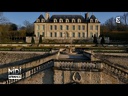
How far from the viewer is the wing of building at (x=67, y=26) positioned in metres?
31.3

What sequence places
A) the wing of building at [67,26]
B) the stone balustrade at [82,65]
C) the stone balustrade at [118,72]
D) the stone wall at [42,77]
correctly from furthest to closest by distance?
the wing of building at [67,26], the stone wall at [42,77], the stone balustrade at [118,72], the stone balustrade at [82,65]

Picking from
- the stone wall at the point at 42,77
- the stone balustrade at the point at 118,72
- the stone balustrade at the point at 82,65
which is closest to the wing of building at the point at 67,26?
the stone wall at the point at 42,77

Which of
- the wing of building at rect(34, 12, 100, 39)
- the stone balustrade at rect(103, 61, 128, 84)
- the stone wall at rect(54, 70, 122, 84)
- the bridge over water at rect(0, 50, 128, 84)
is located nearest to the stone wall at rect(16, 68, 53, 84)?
the bridge over water at rect(0, 50, 128, 84)

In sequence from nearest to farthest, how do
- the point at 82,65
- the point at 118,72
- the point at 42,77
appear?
the point at 82,65 → the point at 118,72 → the point at 42,77

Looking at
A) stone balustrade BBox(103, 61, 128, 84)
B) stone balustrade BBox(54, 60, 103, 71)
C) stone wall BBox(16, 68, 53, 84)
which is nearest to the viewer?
stone balustrade BBox(54, 60, 103, 71)

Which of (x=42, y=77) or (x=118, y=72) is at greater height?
(x=118, y=72)

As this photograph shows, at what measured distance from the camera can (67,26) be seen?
104 feet

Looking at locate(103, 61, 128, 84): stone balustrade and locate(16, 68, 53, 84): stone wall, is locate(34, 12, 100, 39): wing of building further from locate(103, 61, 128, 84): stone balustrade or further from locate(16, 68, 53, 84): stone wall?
locate(103, 61, 128, 84): stone balustrade

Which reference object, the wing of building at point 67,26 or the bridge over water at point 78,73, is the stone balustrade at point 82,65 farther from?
the wing of building at point 67,26

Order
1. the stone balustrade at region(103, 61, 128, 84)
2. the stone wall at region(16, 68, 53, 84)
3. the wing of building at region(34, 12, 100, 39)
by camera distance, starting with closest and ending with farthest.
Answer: the stone balustrade at region(103, 61, 128, 84)
the stone wall at region(16, 68, 53, 84)
the wing of building at region(34, 12, 100, 39)

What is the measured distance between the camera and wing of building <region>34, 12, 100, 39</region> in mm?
31312

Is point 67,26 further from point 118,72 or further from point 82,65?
point 82,65

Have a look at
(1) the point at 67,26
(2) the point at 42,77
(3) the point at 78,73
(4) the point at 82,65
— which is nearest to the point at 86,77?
(3) the point at 78,73
